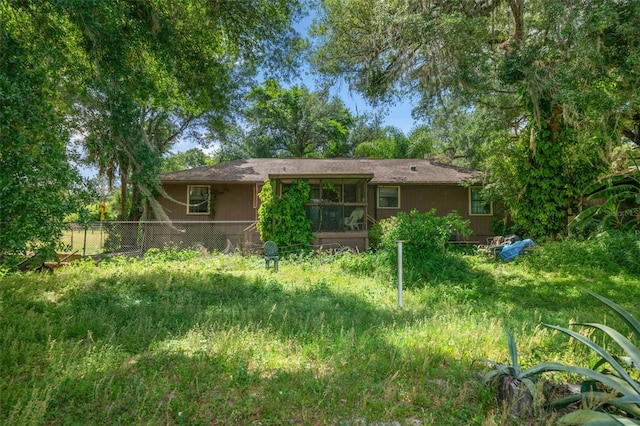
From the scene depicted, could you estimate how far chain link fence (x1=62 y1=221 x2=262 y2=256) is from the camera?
12445mm

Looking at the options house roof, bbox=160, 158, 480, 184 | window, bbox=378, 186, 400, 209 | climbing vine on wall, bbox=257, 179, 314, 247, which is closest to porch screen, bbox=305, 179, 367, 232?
climbing vine on wall, bbox=257, 179, 314, 247

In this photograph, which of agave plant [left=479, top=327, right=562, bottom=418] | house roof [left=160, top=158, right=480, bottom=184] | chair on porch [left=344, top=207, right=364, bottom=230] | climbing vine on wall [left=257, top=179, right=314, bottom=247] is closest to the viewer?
agave plant [left=479, top=327, right=562, bottom=418]

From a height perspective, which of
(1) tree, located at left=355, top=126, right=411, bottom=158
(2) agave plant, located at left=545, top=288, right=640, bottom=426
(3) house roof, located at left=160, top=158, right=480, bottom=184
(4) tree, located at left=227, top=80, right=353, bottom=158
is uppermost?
(4) tree, located at left=227, top=80, right=353, bottom=158

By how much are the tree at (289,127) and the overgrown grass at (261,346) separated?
22015 mm

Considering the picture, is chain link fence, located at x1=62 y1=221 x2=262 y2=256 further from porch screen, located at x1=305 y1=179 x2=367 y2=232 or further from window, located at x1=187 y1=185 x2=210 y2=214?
porch screen, located at x1=305 y1=179 x2=367 y2=232

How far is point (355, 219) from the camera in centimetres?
1271

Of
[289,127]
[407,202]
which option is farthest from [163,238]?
[289,127]

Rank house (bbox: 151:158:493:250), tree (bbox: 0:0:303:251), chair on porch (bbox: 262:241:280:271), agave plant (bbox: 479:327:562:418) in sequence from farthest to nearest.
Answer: house (bbox: 151:158:493:250) < chair on porch (bbox: 262:241:280:271) < tree (bbox: 0:0:303:251) < agave plant (bbox: 479:327:562:418)

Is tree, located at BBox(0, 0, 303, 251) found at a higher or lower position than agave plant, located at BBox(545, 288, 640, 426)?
higher

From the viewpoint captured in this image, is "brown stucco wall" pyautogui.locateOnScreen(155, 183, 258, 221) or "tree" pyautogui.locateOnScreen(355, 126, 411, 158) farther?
"tree" pyautogui.locateOnScreen(355, 126, 411, 158)

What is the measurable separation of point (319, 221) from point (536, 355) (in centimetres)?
919

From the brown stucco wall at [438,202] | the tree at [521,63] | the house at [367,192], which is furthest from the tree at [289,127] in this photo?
the tree at [521,63]

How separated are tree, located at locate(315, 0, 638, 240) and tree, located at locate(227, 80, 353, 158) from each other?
1711cm

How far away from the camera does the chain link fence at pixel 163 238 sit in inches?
490
